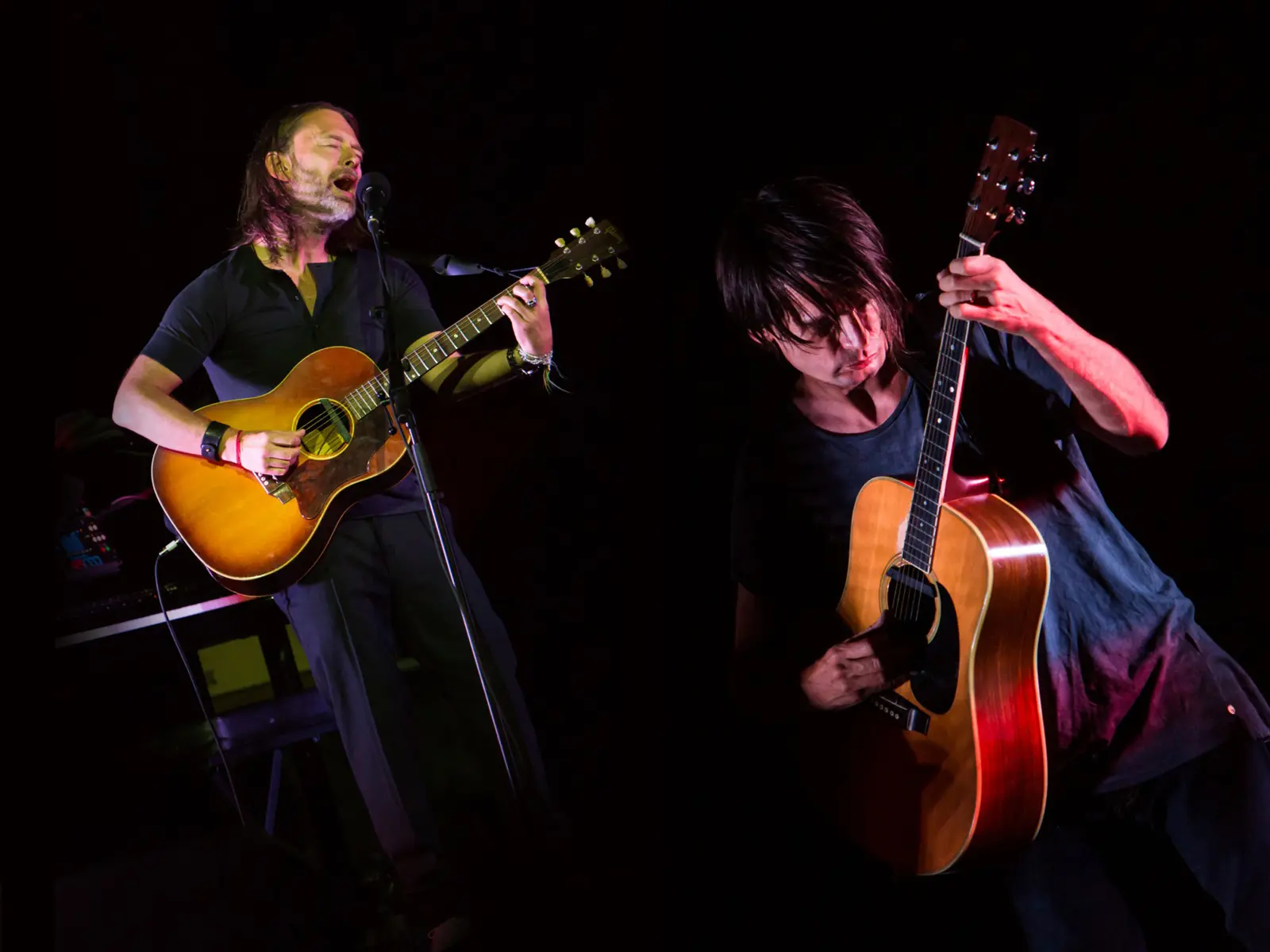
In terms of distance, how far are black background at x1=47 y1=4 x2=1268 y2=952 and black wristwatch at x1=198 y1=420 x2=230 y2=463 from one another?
15cm

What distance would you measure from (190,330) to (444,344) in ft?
2.04

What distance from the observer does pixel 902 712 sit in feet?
5.57

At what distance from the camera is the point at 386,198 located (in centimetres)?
194

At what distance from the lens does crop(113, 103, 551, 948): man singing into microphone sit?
2.12 m

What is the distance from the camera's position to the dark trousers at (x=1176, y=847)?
4.81 feet

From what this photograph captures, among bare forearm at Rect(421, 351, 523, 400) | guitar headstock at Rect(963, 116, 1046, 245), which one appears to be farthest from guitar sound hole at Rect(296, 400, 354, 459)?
guitar headstock at Rect(963, 116, 1046, 245)

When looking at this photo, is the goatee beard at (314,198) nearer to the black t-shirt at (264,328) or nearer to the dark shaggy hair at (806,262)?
the black t-shirt at (264,328)

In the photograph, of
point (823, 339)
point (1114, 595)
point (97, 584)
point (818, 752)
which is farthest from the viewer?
point (97, 584)

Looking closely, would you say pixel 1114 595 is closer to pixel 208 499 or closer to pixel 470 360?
pixel 470 360

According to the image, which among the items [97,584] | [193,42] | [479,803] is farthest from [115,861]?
[193,42]

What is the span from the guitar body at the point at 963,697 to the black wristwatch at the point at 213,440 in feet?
4.82

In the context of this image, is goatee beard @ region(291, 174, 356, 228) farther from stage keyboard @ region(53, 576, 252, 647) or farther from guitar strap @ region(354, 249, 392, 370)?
stage keyboard @ region(53, 576, 252, 647)

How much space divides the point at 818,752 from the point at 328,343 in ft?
4.95

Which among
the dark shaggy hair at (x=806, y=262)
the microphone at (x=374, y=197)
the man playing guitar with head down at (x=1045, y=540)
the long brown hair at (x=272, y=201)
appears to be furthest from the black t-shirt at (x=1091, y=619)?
the long brown hair at (x=272, y=201)
